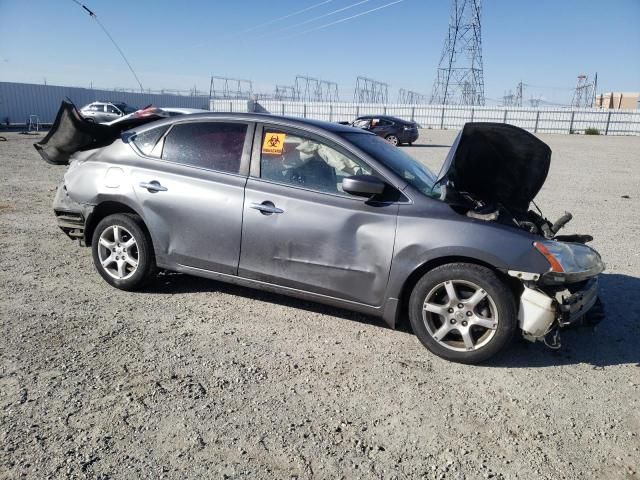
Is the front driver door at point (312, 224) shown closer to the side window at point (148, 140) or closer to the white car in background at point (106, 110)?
the side window at point (148, 140)

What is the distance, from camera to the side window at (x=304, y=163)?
156 inches

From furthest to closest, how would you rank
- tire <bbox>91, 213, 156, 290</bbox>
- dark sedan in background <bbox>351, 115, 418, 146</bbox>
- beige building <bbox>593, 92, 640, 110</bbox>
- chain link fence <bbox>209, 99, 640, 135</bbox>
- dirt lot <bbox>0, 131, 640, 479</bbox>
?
1. beige building <bbox>593, 92, 640, 110</bbox>
2. chain link fence <bbox>209, 99, 640, 135</bbox>
3. dark sedan in background <bbox>351, 115, 418, 146</bbox>
4. tire <bbox>91, 213, 156, 290</bbox>
5. dirt lot <bbox>0, 131, 640, 479</bbox>

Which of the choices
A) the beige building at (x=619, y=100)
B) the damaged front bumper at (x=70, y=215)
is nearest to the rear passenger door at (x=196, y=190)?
the damaged front bumper at (x=70, y=215)

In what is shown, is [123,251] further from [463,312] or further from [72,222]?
[463,312]

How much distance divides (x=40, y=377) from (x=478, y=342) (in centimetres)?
292

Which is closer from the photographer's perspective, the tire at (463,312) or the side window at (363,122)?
the tire at (463,312)

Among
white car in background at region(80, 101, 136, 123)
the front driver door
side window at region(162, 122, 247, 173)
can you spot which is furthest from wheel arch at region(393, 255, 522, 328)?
white car in background at region(80, 101, 136, 123)

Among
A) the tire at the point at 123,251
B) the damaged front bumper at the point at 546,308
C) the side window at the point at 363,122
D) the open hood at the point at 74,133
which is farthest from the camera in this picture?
the side window at the point at 363,122

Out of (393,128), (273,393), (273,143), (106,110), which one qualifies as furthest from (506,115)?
(273,393)

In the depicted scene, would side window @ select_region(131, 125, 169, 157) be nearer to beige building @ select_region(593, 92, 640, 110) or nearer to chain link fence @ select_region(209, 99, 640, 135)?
chain link fence @ select_region(209, 99, 640, 135)

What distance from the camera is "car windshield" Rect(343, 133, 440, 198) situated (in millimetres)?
3959

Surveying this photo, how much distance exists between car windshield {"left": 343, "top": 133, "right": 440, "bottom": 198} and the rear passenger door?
3.20 ft

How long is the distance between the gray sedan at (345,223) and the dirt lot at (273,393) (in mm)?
290

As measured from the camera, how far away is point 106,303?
4.36 m
